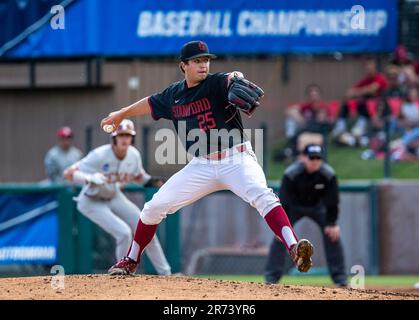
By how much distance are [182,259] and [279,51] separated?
4104mm

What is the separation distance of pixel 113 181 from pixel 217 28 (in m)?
5.33

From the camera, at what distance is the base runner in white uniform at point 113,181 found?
10930 millimetres

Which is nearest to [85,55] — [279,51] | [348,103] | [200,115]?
[279,51]

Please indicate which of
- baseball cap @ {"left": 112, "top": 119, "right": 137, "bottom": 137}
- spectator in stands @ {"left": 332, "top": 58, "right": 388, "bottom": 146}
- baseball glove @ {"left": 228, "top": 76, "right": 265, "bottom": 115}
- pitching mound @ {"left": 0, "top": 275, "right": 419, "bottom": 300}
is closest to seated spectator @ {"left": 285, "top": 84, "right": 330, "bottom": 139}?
spectator in stands @ {"left": 332, "top": 58, "right": 388, "bottom": 146}

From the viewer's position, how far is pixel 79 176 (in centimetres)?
1091

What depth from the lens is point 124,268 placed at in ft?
27.7

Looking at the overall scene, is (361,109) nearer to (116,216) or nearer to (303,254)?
(116,216)

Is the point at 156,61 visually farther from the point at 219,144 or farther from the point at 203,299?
the point at 203,299

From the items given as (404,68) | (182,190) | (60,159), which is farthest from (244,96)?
(404,68)

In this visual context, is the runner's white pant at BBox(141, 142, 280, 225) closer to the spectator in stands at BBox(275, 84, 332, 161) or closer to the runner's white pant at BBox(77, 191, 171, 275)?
the runner's white pant at BBox(77, 191, 171, 275)

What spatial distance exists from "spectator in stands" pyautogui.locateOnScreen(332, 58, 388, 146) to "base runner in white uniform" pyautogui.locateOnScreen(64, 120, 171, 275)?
5.36 metres

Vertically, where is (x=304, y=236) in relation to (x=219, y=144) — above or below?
below

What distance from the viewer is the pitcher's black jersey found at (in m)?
7.99

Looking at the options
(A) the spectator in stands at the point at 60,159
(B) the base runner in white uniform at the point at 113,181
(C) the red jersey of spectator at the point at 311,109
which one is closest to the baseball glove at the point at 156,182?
(B) the base runner in white uniform at the point at 113,181
